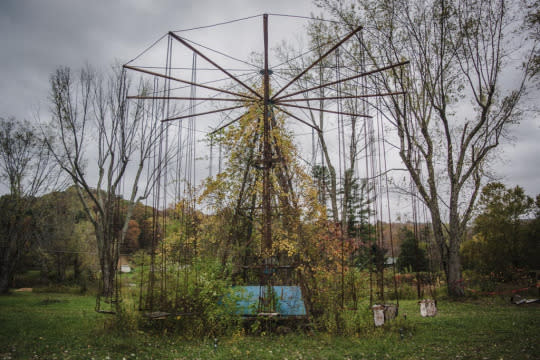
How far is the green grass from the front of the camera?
19.1ft

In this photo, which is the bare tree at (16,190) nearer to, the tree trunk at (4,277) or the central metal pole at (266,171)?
the tree trunk at (4,277)

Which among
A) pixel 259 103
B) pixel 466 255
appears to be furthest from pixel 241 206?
pixel 466 255

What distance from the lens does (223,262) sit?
7824 mm

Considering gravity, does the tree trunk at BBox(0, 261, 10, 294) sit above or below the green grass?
above

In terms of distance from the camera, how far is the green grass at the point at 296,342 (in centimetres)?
581

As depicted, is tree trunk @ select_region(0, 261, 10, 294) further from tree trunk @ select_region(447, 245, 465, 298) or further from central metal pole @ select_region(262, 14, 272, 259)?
tree trunk @ select_region(447, 245, 465, 298)

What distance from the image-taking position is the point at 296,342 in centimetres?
679

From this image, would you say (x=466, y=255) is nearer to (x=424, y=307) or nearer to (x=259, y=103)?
(x=424, y=307)

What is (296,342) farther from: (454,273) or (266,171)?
(454,273)

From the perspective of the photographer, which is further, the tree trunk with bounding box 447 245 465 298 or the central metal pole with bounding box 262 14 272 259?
the tree trunk with bounding box 447 245 465 298

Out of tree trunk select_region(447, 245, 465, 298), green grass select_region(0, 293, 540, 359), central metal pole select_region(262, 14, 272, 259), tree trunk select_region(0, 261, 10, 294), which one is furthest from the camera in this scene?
tree trunk select_region(0, 261, 10, 294)

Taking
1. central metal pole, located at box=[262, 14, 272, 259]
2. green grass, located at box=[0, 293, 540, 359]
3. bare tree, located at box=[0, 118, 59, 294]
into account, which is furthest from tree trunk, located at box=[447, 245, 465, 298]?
bare tree, located at box=[0, 118, 59, 294]

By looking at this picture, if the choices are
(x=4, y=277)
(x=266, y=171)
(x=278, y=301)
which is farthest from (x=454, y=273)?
(x=4, y=277)

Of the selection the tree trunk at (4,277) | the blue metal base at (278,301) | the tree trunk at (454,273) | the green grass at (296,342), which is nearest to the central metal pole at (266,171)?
the blue metal base at (278,301)
